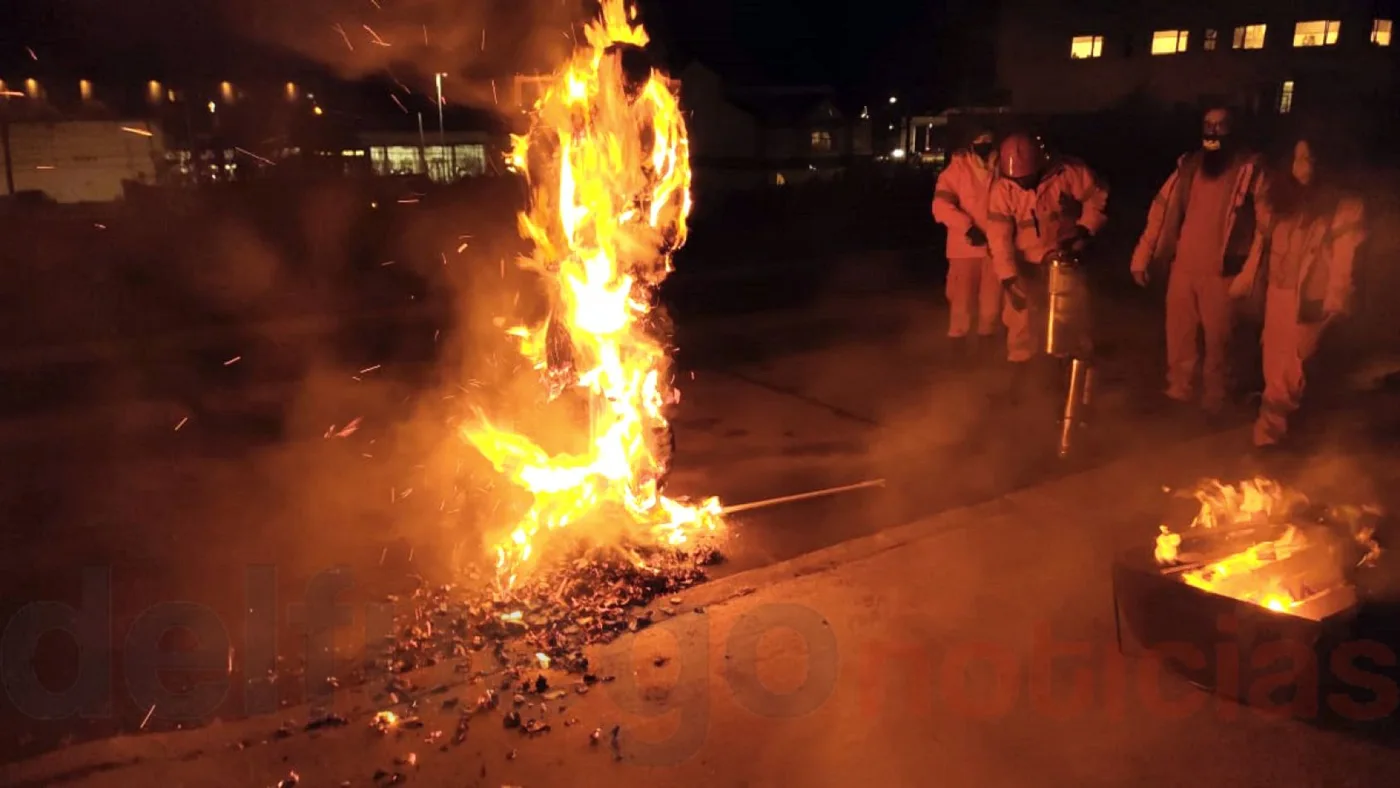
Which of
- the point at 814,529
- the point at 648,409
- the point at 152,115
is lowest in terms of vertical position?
the point at 814,529

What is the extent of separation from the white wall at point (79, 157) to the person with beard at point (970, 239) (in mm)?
25667

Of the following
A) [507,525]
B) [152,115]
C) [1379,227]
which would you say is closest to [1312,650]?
[507,525]

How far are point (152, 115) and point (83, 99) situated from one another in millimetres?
2278

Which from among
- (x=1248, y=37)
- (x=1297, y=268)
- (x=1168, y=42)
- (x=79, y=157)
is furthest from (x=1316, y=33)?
(x=79, y=157)

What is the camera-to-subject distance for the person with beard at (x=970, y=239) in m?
9.11

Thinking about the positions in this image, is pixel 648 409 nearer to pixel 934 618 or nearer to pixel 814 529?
pixel 814 529

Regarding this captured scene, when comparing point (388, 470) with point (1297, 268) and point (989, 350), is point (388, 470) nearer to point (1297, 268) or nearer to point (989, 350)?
point (989, 350)

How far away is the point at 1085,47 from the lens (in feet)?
159

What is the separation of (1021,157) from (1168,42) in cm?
4542

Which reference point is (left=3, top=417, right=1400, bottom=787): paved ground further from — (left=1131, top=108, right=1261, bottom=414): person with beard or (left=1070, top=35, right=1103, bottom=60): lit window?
(left=1070, top=35, right=1103, bottom=60): lit window

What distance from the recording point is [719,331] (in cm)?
1193

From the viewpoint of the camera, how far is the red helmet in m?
8.34

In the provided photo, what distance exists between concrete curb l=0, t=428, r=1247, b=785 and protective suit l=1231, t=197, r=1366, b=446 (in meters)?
0.41

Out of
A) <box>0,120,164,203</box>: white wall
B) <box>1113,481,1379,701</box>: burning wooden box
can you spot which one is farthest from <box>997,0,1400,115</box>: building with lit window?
<box>1113,481,1379,701</box>: burning wooden box
